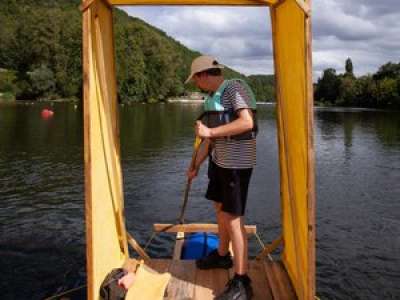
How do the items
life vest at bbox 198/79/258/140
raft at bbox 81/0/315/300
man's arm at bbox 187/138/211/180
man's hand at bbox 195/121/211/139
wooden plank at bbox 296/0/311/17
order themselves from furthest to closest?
man's arm at bbox 187/138/211/180 → life vest at bbox 198/79/258/140 → man's hand at bbox 195/121/211/139 → raft at bbox 81/0/315/300 → wooden plank at bbox 296/0/311/17

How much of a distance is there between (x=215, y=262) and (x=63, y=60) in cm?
12294

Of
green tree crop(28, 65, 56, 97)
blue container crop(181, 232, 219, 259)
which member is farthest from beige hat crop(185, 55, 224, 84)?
green tree crop(28, 65, 56, 97)

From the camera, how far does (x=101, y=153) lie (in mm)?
5504

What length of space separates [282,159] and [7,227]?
10.2 metres

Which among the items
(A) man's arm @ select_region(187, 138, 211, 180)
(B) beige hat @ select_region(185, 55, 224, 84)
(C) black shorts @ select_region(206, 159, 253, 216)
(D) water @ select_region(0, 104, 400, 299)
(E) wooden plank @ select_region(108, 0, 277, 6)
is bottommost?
(D) water @ select_region(0, 104, 400, 299)

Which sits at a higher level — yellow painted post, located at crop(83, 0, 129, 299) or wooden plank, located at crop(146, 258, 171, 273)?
yellow painted post, located at crop(83, 0, 129, 299)

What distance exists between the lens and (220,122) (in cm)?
522

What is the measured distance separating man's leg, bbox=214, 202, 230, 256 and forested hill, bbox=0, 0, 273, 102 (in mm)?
111461

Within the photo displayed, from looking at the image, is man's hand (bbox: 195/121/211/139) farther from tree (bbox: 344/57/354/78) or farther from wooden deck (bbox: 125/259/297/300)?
tree (bbox: 344/57/354/78)

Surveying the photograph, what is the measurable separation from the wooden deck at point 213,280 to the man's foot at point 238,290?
0.28 metres

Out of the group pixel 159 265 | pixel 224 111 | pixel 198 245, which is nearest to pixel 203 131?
pixel 224 111

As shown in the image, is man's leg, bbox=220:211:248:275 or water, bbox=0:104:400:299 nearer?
man's leg, bbox=220:211:248:275

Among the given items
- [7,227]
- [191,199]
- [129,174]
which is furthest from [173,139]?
[7,227]

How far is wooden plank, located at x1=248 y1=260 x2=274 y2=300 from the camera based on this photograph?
5.75 meters
